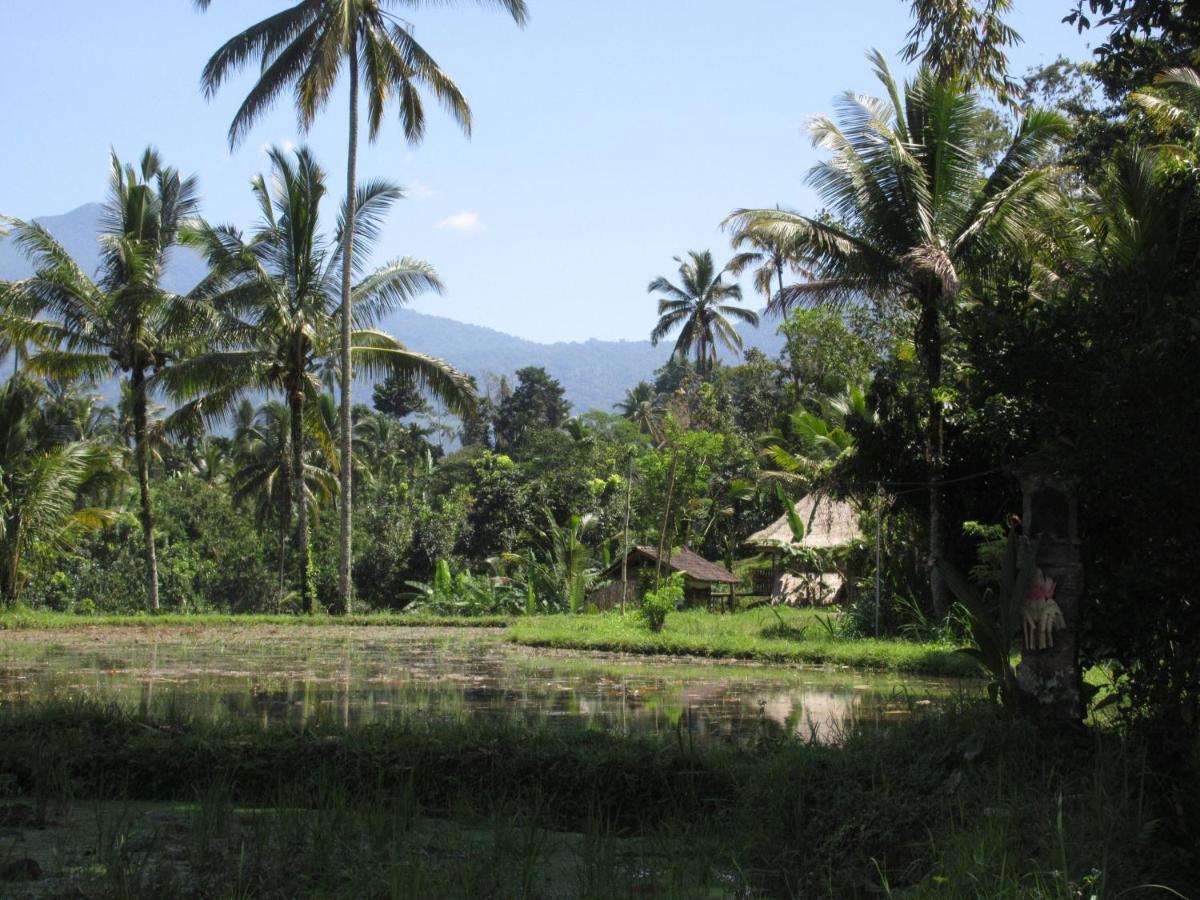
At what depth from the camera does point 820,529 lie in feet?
89.5

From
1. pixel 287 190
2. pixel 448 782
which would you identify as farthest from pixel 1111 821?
pixel 287 190

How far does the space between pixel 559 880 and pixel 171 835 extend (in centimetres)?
180

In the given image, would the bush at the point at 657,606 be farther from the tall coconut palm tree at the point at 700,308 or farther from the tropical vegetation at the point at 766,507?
the tall coconut palm tree at the point at 700,308

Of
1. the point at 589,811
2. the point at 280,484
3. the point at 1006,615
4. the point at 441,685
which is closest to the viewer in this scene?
the point at 589,811

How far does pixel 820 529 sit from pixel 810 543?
115 cm

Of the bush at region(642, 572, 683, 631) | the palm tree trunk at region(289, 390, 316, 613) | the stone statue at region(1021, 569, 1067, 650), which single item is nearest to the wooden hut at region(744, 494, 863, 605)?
the bush at region(642, 572, 683, 631)

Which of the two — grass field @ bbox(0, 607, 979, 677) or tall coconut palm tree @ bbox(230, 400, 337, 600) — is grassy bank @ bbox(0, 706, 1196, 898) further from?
tall coconut palm tree @ bbox(230, 400, 337, 600)

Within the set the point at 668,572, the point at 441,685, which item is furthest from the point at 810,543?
the point at 441,685

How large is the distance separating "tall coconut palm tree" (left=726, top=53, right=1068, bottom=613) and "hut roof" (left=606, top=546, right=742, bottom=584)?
11.3m

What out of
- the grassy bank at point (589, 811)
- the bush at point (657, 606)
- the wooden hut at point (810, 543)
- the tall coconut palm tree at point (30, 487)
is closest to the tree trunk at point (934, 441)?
the bush at point (657, 606)

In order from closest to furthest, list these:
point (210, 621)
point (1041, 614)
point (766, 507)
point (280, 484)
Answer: point (1041, 614), point (210, 621), point (280, 484), point (766, 507)

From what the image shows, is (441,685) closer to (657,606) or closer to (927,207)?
(657,606)

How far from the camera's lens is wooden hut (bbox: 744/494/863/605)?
25.7 meters

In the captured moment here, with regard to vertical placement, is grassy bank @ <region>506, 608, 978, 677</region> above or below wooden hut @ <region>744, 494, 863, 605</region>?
below
